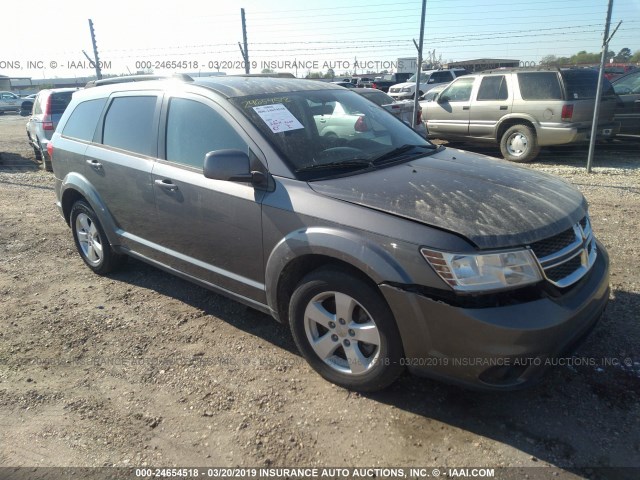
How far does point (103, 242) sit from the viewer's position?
15.5 feet

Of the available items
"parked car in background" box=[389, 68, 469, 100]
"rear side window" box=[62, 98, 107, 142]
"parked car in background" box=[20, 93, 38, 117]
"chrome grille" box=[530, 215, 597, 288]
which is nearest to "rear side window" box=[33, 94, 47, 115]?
"parked car in background" box=[20, 93, 38, 117]

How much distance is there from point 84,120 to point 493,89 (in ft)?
26.9

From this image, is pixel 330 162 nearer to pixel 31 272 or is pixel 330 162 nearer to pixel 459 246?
pixel 459 246

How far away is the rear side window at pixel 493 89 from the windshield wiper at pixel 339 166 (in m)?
7.80

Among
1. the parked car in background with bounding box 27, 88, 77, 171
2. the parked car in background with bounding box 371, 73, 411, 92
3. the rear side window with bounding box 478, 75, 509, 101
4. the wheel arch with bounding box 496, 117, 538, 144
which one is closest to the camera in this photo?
the wheel arch with bounding box 496, 117, 538, 144

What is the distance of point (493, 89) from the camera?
33.6 ft

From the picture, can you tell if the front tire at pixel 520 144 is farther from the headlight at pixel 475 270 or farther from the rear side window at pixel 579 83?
the headlight at pixel 475 270

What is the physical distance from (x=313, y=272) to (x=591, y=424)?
171cm

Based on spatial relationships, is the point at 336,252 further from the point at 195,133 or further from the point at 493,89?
the point at 493,89

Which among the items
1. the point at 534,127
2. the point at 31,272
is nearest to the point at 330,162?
the point at 31,272

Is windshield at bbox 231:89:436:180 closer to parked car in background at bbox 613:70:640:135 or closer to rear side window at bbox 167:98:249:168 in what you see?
rear side window at bbox 167:98:249:168

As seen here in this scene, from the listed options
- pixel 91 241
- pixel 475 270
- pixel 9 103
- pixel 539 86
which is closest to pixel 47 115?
pixel 91 241

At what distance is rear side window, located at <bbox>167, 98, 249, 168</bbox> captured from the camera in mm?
3391

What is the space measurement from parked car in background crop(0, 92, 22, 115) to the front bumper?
4046cm
